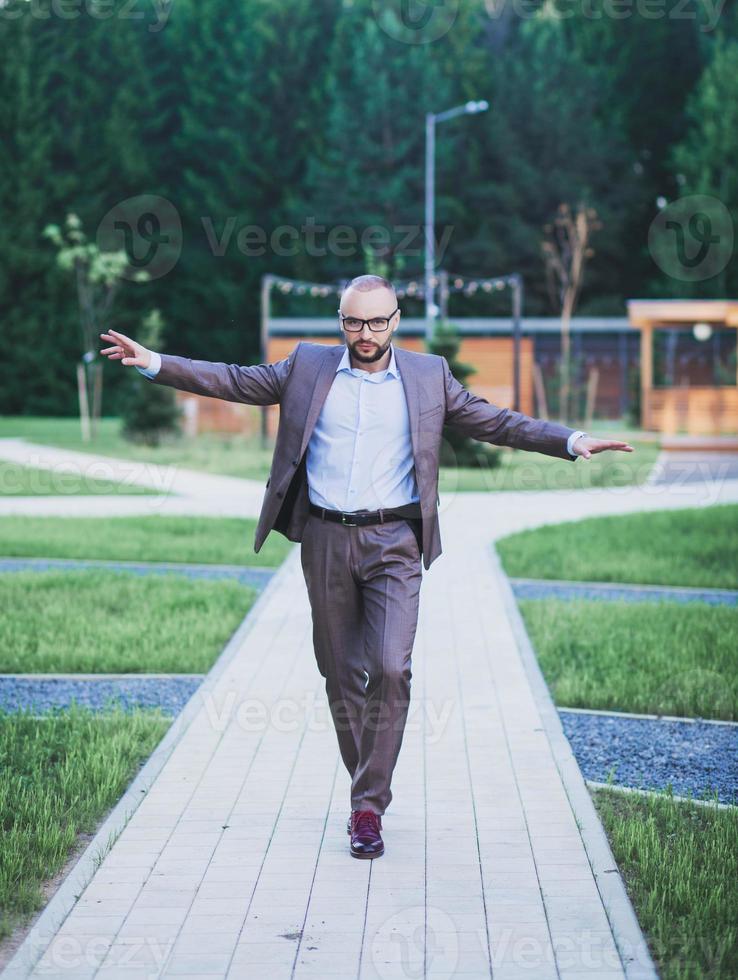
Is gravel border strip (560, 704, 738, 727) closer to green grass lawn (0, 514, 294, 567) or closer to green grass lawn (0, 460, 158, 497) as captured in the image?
green grass lawn (0, 514, 294, 567)

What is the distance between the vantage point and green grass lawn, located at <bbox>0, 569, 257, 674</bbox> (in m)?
8.58

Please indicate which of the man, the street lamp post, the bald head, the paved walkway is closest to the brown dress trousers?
the man

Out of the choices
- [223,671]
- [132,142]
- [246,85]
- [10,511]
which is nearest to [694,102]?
[246,85]

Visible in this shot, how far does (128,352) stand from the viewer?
5004 mm

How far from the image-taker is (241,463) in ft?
82.2

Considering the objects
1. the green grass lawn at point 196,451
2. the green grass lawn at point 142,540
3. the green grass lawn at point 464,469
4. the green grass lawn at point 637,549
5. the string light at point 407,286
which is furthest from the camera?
the string light at point 407,286

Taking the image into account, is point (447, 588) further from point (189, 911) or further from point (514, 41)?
point (514, 41)

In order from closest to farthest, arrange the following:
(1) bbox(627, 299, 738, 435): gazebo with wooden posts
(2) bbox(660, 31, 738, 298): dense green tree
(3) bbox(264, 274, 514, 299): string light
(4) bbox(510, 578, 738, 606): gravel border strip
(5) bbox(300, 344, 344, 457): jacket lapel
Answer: (5) bbox(300, 344, 344, 457): jacket lapel < (4) bbox(510, 578, 738, 606): gravel border strip < (3) bbox(264, 274, 514, 299): string light < (1) bbox(627, 299, 738, 435): gazebo with wooden posts < (2) bbox(660, 31, 738, 298): dense green tree

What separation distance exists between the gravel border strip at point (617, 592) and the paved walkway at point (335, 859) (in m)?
3.34

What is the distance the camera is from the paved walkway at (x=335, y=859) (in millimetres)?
4059

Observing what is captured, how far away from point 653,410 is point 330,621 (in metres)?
31.3

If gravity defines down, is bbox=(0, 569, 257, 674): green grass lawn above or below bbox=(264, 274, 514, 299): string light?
below

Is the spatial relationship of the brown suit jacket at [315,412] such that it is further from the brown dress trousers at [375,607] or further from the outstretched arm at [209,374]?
the brown dress trousers at [375,607]

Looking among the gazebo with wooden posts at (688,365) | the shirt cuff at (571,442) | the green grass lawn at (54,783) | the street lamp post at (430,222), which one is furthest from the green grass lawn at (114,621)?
the gazebo with wooden posts at (688,365)
